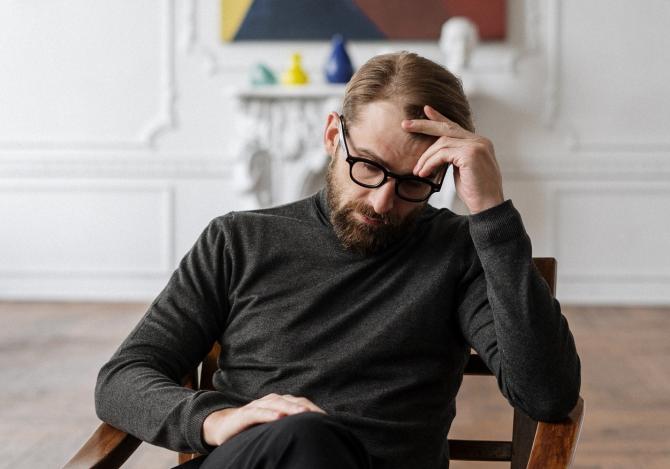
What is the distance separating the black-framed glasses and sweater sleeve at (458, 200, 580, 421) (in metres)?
0.14

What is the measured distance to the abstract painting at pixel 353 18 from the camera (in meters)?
5.69

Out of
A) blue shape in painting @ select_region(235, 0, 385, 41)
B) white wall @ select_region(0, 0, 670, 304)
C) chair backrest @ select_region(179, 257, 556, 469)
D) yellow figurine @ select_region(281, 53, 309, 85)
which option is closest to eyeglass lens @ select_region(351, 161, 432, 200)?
chair backrest @ select_region(179, 257, 556, 469)

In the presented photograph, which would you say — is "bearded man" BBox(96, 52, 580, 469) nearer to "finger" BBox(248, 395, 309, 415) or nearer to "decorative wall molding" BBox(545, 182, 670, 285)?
"finger" BBox(248, 395, 309, 415)

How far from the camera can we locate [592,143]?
5.74 metres

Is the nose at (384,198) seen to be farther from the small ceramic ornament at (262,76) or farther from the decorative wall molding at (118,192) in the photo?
the decorative wall molding at (118,192)

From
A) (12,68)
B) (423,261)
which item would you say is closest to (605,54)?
(12,68)

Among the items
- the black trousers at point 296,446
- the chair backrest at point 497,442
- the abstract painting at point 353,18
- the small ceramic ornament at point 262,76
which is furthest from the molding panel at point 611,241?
the black trousers at point 296,446

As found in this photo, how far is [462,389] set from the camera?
3.84 metres

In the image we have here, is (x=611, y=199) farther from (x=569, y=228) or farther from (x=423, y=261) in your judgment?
(x=423, y=261)

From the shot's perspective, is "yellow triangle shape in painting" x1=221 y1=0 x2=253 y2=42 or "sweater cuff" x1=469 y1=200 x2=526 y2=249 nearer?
"sweater cuff" x1=469 y1=200 x2=526 y2=249

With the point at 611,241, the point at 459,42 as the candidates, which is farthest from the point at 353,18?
the point at 611,241

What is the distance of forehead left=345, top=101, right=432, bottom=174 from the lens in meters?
1.51

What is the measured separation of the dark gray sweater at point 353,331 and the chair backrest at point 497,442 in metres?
0.04

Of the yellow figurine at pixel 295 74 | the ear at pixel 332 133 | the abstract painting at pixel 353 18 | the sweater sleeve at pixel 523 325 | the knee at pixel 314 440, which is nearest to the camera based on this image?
the knee at pixel 314 440
